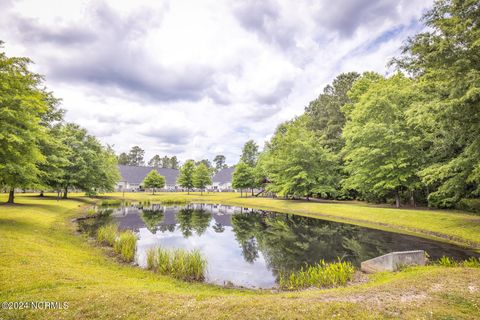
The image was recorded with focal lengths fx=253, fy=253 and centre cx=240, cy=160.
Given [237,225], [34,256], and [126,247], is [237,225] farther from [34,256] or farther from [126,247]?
[34,256]

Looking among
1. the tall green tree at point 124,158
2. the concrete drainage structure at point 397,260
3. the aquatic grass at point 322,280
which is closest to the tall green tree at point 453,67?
the concrete drainage structure at point 397,260

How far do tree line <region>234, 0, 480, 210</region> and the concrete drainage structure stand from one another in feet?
26.4

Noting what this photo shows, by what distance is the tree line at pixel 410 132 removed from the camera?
602 inches

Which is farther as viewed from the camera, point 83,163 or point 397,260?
point 83,163

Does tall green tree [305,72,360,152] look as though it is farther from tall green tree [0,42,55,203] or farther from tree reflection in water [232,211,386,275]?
tall green tree [0,42,55,203]

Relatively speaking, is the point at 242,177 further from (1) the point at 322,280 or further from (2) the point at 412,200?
(1) the point at 322,280

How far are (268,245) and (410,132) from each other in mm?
22797

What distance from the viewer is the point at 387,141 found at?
2909 centimetres

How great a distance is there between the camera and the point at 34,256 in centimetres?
1030

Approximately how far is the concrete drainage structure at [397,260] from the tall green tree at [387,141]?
708 inches

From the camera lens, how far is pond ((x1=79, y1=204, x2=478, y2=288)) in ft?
43.3

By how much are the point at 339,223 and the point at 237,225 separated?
35.7 ft

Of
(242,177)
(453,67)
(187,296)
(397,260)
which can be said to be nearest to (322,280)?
(397,260)

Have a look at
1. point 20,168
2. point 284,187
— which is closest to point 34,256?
point 20,168
